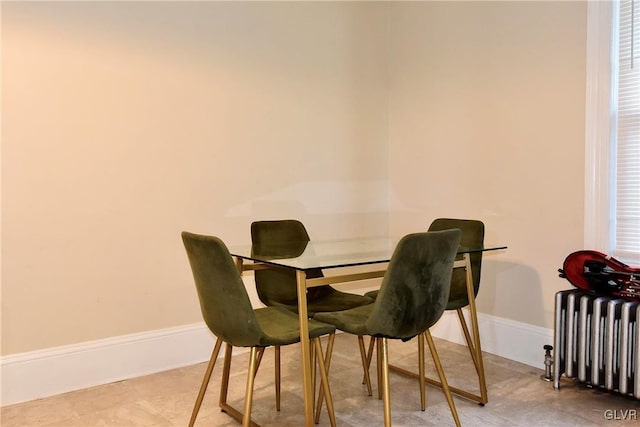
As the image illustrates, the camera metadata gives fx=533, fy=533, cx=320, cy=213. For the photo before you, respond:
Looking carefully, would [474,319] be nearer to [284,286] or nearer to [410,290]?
[410,290]

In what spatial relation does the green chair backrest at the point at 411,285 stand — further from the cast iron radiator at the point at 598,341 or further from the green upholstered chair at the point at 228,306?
the cast iron radiator at the point at 598,341

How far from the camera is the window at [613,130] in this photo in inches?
113

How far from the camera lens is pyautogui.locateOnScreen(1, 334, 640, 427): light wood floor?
247 centimetres

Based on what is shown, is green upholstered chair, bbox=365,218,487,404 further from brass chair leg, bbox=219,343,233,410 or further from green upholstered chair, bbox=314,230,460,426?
brass chair leg, bbox=219,343,233,410

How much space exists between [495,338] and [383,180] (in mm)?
1473

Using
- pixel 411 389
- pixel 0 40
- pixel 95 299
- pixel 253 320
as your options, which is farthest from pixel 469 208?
pixel 0 40

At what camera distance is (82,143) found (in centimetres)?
293

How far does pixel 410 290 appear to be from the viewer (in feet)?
6.67

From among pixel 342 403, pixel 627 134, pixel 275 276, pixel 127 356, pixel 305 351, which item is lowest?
pixel 342 403

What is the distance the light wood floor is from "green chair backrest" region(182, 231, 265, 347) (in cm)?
69

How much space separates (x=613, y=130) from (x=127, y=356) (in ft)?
9.91

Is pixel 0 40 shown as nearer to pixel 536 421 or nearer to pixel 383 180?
pixel 383 180

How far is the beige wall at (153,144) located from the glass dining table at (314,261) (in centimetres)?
83

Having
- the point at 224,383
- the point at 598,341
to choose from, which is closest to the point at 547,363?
the point at 598,341
